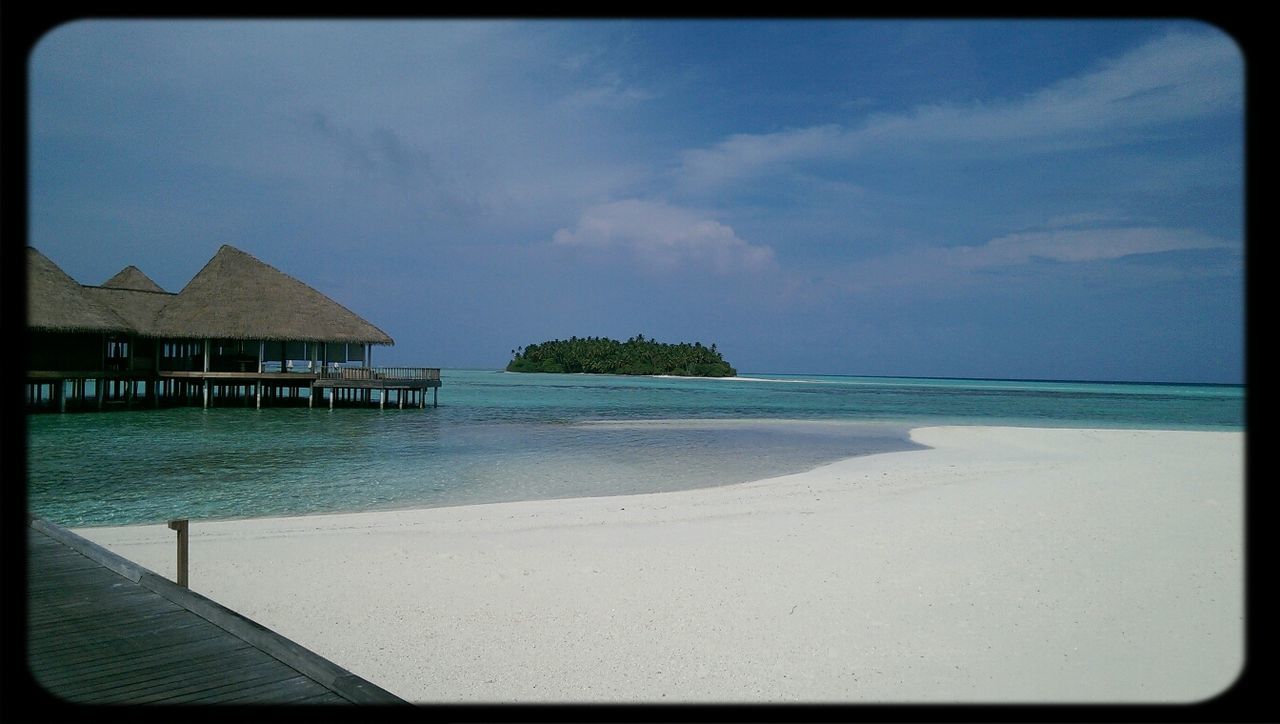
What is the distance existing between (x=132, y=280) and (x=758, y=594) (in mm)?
38195

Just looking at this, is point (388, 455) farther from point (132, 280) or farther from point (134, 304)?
point (132, 280)

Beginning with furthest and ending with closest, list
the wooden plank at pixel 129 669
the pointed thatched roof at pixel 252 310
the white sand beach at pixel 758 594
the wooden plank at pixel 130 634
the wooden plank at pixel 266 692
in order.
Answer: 1. the pointed thatched roof at pixel 252 310
2. the white sand beach at pixel 758 594
3. the wooden plank at pixel 130 634
4. the wooden plank at pixel 129 669
5. the wooden plank at pixel 266 692

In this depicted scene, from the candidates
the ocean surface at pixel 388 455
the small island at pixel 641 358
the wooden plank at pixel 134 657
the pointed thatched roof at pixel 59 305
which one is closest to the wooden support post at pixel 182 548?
the wooden plank at pixel 134 657

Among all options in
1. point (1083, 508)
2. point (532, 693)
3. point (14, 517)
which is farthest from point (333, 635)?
point (1083, 508)

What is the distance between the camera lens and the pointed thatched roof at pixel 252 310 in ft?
88.9

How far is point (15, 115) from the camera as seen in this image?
1875mm

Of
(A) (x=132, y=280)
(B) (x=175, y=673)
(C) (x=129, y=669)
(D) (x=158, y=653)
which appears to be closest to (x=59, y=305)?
(A) (x=132, y=280)

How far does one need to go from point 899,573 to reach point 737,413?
24382 millimetres

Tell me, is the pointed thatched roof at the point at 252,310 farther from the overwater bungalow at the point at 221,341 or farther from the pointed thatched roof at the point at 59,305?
the pointed thatched roof at the point at 59,305

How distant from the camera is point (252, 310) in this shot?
2764cm

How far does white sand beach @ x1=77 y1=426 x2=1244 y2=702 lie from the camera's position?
12.4 ft

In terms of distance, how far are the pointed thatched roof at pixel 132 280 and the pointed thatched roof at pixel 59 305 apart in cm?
1030

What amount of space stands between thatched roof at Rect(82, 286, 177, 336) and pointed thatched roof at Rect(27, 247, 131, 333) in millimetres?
1590
